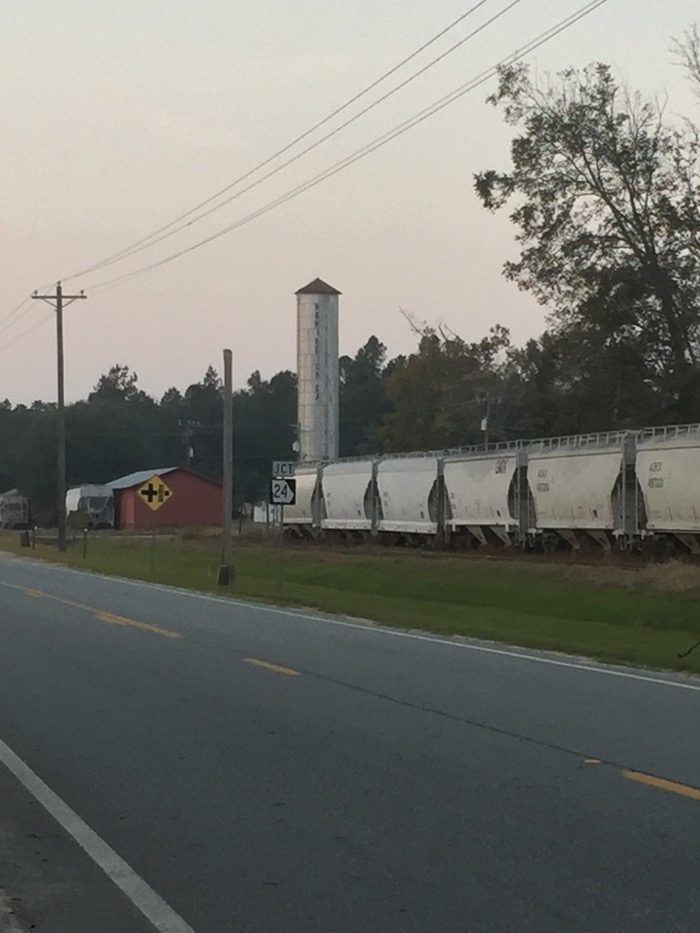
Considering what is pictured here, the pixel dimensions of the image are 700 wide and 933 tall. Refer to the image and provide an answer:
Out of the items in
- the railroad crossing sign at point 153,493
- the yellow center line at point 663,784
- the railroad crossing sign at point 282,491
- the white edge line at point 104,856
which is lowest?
the white edge line at point 104,856

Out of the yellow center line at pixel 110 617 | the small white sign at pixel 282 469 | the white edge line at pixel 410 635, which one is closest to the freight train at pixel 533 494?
the small white sign at pixel 282 469

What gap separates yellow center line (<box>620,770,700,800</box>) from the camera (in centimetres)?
1002

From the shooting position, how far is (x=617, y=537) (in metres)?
44.2

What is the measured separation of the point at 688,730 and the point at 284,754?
355 cm

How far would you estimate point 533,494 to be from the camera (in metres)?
48.0

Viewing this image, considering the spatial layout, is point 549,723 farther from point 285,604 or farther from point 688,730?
point 285,604

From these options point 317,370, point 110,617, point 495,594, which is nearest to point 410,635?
point 110,617

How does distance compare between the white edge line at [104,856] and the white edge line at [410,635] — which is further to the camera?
the white edge line at [410,635]

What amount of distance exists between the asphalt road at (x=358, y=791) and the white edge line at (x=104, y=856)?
62 mm

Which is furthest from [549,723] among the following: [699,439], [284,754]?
[699,439]

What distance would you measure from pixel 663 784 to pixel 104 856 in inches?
155

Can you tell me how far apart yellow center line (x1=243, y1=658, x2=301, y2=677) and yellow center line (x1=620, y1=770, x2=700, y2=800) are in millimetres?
6976

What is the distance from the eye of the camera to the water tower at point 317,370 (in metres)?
98.9

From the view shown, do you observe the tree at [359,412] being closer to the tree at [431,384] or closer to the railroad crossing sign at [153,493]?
the tree at [431,384]
